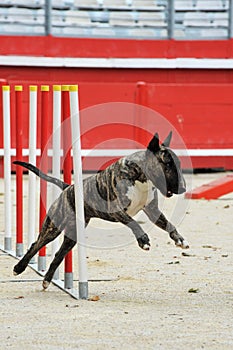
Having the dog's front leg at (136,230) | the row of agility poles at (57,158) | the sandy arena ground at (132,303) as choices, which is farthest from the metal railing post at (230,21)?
the dog's front leg at (136,230)

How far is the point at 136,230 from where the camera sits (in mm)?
5164

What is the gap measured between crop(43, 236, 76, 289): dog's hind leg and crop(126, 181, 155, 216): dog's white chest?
1.47ft

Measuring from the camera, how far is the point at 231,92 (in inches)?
541

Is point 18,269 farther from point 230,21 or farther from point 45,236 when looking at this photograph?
point 230,21

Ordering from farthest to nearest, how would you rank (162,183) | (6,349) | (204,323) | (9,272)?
(9,272)
(162,183)
(204,323)
(6,349)

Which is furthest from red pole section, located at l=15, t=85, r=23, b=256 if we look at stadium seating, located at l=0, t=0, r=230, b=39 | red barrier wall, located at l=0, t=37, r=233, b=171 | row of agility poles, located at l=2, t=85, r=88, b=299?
stadium seating, located at l=0, t=0, r=230, b=39

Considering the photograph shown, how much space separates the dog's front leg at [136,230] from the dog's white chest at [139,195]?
1.4 inches

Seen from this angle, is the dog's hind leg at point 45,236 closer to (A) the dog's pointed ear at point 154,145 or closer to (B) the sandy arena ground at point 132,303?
(B) the sandy arena ground at point 132,303

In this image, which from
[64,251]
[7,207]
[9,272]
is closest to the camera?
[64,251]

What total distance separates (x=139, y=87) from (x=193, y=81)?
3.95 ft

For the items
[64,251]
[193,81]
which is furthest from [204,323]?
[193,81]

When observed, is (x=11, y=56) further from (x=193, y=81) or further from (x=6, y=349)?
(x=6, y=349)

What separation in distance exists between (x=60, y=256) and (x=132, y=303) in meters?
0.45

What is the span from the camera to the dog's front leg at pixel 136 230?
512 centimetres
